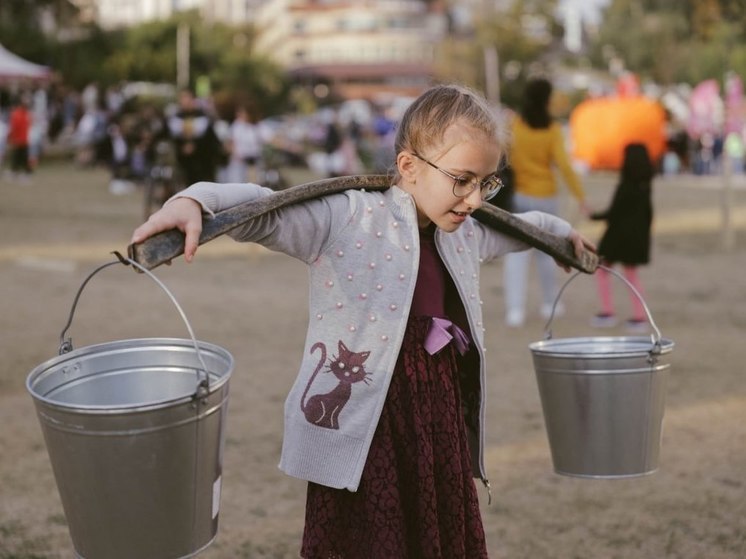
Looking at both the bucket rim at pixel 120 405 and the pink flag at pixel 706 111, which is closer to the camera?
the bucket rim at pixel 120 405

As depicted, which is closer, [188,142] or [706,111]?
[188,142]

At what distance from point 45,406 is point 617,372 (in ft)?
4.80

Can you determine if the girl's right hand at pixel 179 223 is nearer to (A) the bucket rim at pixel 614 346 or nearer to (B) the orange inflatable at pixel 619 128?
(A) the bucket rim at pixel 614 346

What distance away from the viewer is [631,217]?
7207 mm

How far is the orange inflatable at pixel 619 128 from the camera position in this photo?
1109 cm

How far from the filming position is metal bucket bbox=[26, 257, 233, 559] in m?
1.98

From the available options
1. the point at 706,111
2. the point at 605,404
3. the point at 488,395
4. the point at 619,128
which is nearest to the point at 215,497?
the point at 605,404

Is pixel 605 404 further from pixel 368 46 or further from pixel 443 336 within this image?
pixel 368 46

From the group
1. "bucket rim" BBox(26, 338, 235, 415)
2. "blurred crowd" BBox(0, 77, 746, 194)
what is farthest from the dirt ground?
"blurred crowd" BBox(0, 77, 746, 194)

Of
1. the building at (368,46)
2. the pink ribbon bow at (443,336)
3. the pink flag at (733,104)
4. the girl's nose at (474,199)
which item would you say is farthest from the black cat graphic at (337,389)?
the building at (368,46)

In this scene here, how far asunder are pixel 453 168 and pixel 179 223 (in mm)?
633

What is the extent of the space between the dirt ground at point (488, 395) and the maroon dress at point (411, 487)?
43.3 inches

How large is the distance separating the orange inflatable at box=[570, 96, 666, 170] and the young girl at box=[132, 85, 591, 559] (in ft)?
28.3

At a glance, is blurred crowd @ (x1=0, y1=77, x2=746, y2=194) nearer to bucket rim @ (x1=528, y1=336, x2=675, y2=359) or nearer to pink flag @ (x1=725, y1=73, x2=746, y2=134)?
pink flag @ (x1=725, y1=73, x2=746, y2=134)
